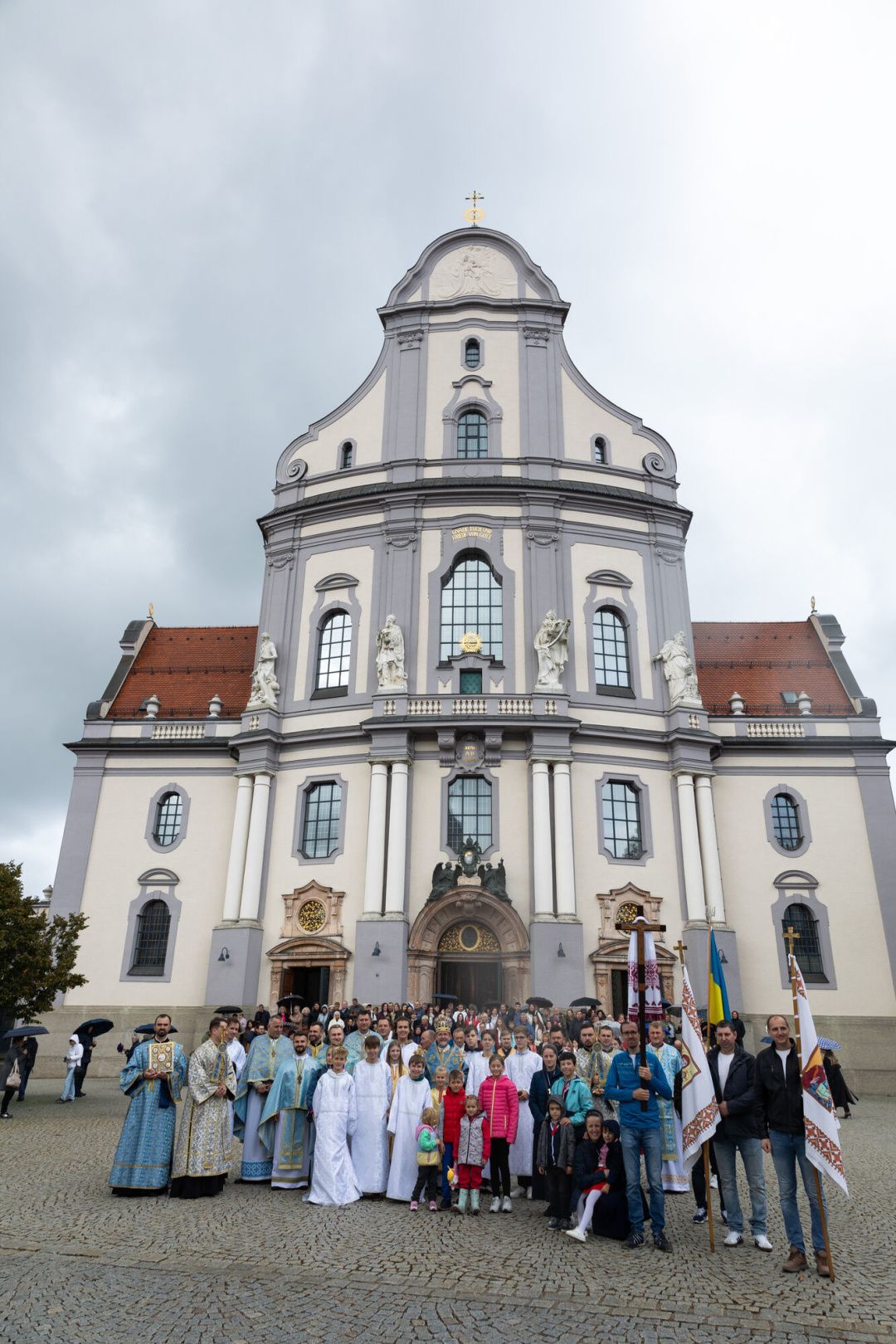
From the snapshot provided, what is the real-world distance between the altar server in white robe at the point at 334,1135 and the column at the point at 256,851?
15740mm

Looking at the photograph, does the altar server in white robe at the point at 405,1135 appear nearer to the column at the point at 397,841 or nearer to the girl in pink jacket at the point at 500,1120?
the girl in pink jacket at the point at 500,1120

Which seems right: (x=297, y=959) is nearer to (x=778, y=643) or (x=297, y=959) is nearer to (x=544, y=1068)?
(x=544, y=1068)

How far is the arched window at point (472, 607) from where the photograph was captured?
27828 millimetres

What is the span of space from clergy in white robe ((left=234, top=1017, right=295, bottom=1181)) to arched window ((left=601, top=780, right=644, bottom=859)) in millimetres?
16045

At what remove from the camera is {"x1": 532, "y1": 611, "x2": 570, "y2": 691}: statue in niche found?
2675cm

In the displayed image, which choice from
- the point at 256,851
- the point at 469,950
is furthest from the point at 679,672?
the point at 256,851

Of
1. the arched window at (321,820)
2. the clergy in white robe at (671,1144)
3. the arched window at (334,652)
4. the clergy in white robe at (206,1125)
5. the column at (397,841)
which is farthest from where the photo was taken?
the arched window at (334,652)

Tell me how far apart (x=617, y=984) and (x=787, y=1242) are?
16.2 metres

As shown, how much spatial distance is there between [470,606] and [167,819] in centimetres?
1161

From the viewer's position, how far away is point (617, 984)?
24.4 metres

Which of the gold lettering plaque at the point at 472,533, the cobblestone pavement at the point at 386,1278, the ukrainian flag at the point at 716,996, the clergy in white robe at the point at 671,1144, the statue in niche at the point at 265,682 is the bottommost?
the cobblestone pavement at the point at 386,1278

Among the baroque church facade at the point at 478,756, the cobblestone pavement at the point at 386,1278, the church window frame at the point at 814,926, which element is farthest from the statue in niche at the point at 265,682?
the cobblestone pavement at the point at 386,1278

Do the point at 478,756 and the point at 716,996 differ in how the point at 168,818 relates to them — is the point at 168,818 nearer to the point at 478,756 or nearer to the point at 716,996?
the point at 478,756

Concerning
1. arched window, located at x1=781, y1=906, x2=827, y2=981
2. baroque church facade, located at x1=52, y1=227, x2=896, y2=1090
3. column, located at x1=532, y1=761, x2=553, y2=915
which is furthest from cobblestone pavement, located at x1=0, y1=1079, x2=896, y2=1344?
arched window, located at x1=781, y1=906, x2=827, y2=981
